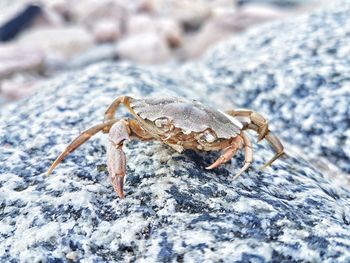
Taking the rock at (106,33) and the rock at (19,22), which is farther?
the rock at (19,22)

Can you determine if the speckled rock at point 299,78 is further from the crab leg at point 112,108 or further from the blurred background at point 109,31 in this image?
the blurred background at point 109,31

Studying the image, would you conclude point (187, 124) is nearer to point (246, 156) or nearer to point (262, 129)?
point (246, 156)

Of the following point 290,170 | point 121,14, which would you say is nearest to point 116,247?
point 290,170

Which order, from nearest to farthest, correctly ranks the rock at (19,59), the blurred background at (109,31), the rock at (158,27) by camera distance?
the rock at (19,59) → the blurred background at (109,31) → the rock at (158,27)

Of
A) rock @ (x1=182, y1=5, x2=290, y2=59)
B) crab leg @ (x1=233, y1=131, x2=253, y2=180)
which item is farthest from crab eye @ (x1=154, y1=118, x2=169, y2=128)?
rock @ (x1=182, y1=5, x2=290, y2=59)

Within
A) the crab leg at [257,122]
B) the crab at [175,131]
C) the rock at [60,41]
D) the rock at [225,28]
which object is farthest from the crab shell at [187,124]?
the rock at [60,41]

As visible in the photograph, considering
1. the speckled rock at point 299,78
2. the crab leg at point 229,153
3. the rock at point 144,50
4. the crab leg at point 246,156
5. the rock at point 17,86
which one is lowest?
the rock at point 144,50

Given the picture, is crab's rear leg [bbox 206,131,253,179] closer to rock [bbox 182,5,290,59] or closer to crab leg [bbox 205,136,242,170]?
crab leg [bbox 205,136,242,170]

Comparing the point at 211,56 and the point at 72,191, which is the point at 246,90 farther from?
the point at 72,191
